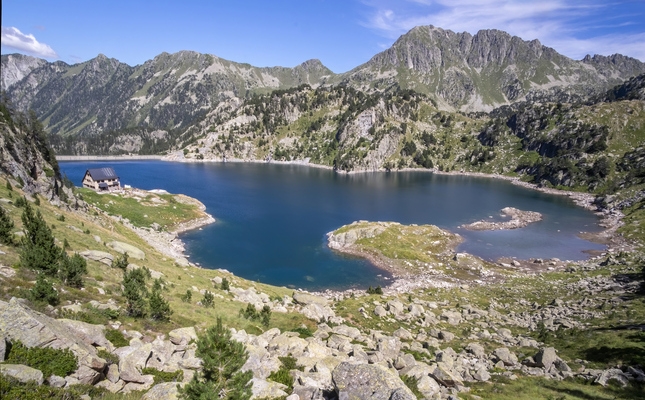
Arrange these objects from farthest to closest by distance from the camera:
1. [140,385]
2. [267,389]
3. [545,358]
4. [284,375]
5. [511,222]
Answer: [511,222] → [545,358] → [284,375] → [267,389] → [140,385]

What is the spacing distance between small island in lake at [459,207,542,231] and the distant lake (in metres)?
3.33

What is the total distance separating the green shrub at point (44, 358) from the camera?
39.8 feet

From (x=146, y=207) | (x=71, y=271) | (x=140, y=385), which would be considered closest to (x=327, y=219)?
(x=146, y=207)

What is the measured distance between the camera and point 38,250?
23500 millimetres

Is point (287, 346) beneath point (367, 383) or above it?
beneath

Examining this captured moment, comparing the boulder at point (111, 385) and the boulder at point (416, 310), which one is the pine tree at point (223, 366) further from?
the boulder at point (416, 310)

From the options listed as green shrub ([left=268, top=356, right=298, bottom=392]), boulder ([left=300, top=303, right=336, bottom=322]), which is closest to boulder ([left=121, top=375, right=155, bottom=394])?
green shrub ([left=268, top=356, right=298, bottom=392])

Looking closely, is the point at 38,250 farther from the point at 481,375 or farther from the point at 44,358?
the point at 481,375

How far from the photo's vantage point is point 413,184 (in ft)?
636

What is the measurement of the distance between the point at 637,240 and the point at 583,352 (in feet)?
283

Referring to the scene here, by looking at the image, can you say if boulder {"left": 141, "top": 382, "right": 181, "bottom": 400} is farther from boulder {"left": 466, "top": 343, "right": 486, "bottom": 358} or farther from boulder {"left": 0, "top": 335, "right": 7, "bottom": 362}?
boulder {"left": 466, "top": 343, "right": 486, "bottom": 358}

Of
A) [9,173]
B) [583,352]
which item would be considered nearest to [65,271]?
[9,173]

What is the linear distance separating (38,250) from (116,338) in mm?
10870

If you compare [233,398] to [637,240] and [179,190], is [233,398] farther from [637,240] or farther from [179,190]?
[179,190]
